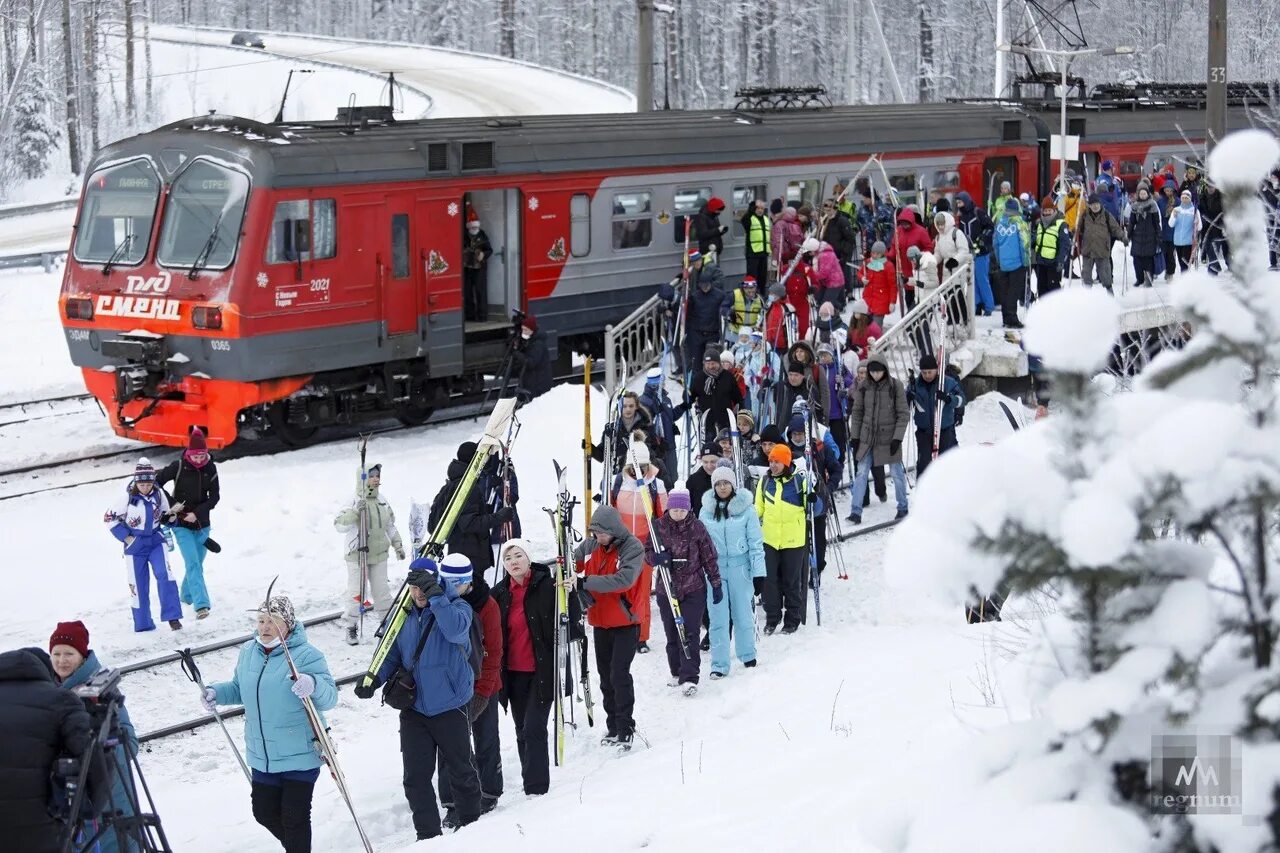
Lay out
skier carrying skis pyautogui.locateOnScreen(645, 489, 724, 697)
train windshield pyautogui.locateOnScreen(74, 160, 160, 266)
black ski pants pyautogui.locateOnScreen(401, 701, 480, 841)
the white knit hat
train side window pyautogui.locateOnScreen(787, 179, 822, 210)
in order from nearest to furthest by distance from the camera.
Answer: black ski pants pyautogui.locateOnScreen(401, 701, 480, 841)
the white knit hat
skier carrying skis pyautogui.locateOnScreen(645, 489, 724, 697)
train windshield pyautogui.locateOnScreen(74, 160, 160, 266)
train side window pyautogui.locateOnScreen(787, 179, 822, 210)

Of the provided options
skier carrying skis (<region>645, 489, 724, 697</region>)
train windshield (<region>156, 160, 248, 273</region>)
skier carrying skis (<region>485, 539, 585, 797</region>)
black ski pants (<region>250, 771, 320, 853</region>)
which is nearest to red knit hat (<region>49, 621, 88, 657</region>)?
black ski pants (<region>250, 771, 320, 853</region>)

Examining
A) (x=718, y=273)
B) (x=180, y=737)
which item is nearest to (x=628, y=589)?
(x=180, y=737)

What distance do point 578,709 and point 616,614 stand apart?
4.23 feet

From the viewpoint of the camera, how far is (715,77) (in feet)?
264

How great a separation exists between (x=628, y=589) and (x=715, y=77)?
7272 centimetres

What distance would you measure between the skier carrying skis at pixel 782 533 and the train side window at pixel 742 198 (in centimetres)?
970

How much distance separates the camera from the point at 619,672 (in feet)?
32.9

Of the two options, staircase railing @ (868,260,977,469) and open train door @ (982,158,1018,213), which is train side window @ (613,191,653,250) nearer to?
staircase railing @ (868,260,977,469)

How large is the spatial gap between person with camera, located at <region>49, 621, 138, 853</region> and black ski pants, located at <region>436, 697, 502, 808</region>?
2143mm

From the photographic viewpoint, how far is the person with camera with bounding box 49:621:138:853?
6.79 m

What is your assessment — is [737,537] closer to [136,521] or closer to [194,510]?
[194,510]

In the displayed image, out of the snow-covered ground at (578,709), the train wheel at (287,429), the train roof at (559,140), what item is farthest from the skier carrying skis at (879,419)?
the train wheel at (287,429)

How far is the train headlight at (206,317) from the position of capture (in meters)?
16.2

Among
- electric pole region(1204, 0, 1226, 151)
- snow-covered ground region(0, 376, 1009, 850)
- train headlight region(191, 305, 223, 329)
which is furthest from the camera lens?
electric pole region(1204, 0, 1226, 151)
